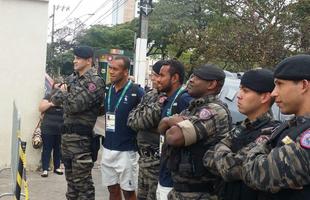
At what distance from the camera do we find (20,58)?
24.6ft

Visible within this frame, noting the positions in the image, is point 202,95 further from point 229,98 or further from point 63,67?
point 63,67

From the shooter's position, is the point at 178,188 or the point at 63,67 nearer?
the point at 178,188

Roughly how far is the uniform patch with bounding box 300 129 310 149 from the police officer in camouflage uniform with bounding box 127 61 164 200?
224 centimetres

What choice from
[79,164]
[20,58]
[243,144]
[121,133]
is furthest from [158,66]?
[20,58]

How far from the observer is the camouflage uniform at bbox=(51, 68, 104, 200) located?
202 inches

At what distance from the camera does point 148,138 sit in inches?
175

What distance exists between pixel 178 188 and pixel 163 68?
1270mm

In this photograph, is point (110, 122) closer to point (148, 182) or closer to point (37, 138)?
point (148, 182)

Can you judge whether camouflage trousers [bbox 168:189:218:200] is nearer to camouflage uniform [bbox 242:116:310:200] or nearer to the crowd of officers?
the crowd of officers

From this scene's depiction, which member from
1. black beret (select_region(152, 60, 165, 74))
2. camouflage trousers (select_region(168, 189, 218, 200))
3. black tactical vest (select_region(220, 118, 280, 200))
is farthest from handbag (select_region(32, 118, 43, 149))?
black tactical vest (select_region(220, 118, 280, 200))

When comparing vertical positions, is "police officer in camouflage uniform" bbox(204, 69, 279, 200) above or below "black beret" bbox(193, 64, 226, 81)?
below

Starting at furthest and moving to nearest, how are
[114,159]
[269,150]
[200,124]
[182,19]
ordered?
[182,19]
[114,159]
[200,124]
[269,150]

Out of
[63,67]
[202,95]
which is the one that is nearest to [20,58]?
[202,95]

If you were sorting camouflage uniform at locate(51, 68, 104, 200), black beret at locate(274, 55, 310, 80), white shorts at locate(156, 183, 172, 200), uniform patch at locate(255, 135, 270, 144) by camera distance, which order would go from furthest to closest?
camouflage uniform at locate(51, 68, 104, 200) → white shorts at locate(156, 183, 172, 200) → uniform patch at locate(255, 135, 270, 144) → black beret at locate(274, 55, 310, 80)
